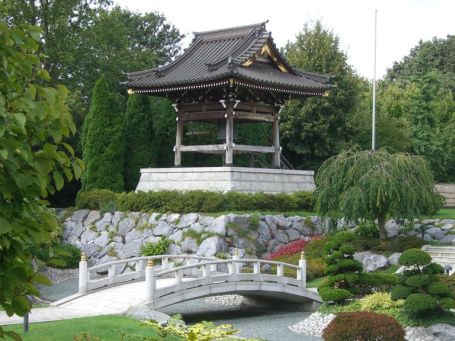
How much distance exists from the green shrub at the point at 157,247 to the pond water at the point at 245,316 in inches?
106

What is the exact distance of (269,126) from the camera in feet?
117

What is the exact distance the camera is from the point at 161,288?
55.9 feet

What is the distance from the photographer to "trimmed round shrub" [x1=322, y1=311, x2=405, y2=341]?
13.1 metres

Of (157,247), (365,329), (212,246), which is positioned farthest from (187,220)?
(365,329)

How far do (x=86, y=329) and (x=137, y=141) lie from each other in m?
18.7

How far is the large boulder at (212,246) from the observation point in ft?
75.7

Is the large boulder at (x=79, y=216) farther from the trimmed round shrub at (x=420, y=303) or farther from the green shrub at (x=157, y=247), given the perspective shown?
the trimmed round shrub at (x=420, y=303)

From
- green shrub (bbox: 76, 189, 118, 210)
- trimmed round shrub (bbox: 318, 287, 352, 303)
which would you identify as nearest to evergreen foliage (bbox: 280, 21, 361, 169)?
green shrub (bbox: 76, 189, 118, 210)

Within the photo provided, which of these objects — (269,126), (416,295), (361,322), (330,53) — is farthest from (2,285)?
(330,53)

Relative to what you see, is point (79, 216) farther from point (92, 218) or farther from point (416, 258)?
point (416, 258)

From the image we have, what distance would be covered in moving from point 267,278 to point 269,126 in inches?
684

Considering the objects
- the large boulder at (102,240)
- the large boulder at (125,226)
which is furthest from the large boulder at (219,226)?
the large boulder at (102,240)

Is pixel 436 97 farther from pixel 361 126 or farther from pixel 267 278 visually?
pixel 267 278

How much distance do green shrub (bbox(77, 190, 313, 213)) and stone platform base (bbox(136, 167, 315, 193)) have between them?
0.79 m
